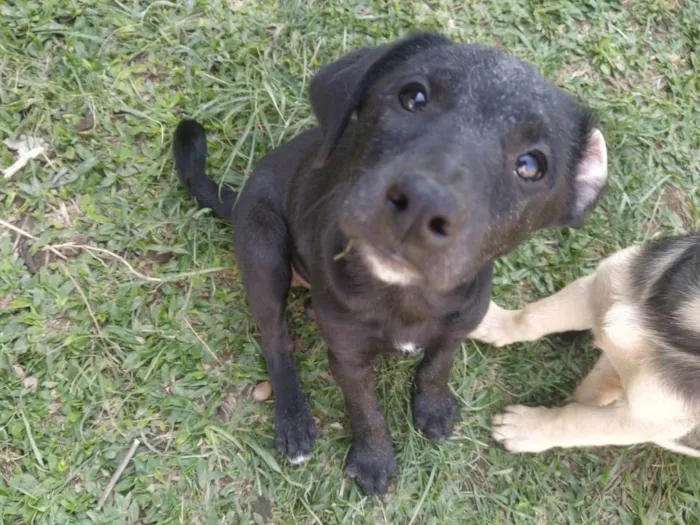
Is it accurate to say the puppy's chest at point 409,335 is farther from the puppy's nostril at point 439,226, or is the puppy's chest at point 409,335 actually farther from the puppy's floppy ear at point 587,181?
the puppy's nostril at point 439,226

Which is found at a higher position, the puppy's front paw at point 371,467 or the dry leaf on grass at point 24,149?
the dry leaf on grass at point 24,149

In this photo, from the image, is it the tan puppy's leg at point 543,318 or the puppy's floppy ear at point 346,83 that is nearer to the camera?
the puppy's floppy ear at point 346,83

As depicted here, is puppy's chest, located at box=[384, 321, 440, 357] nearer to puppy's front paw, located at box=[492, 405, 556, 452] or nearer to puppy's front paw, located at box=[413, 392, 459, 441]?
puppy's front paw, located at box=[413, 392, 459, 441]

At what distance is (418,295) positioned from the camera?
250 centimetres

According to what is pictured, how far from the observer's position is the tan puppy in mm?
2740

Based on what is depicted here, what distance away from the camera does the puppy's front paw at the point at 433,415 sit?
137 inches

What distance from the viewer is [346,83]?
2.39 meters

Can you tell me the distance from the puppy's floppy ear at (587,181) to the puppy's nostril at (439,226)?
985 mm

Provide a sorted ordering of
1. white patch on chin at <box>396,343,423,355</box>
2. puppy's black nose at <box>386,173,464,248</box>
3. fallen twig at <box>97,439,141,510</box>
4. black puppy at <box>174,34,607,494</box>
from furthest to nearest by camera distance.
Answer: fallen twig at <box>97,439,141,510</box>, white patch on chin at <box>396,343,423,355</box>, black puppy at <box>174,34,607,494</box>, puppy's black nose at <box>386,173,464,248</box>

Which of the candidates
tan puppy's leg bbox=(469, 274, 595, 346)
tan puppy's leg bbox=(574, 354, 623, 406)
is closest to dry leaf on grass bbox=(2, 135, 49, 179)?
tan puppy's leg bbox=(469, 274, 595, 346)

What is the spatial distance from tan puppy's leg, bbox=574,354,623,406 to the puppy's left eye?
157 centimetres

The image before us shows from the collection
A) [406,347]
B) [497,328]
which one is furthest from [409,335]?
[497,328]

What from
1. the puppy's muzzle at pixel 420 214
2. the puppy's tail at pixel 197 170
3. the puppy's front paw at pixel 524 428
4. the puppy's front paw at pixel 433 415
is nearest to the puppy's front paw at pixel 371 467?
the puppy's front paw at pixel 433 415

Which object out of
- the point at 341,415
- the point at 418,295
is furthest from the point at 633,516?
the point at 418,295
